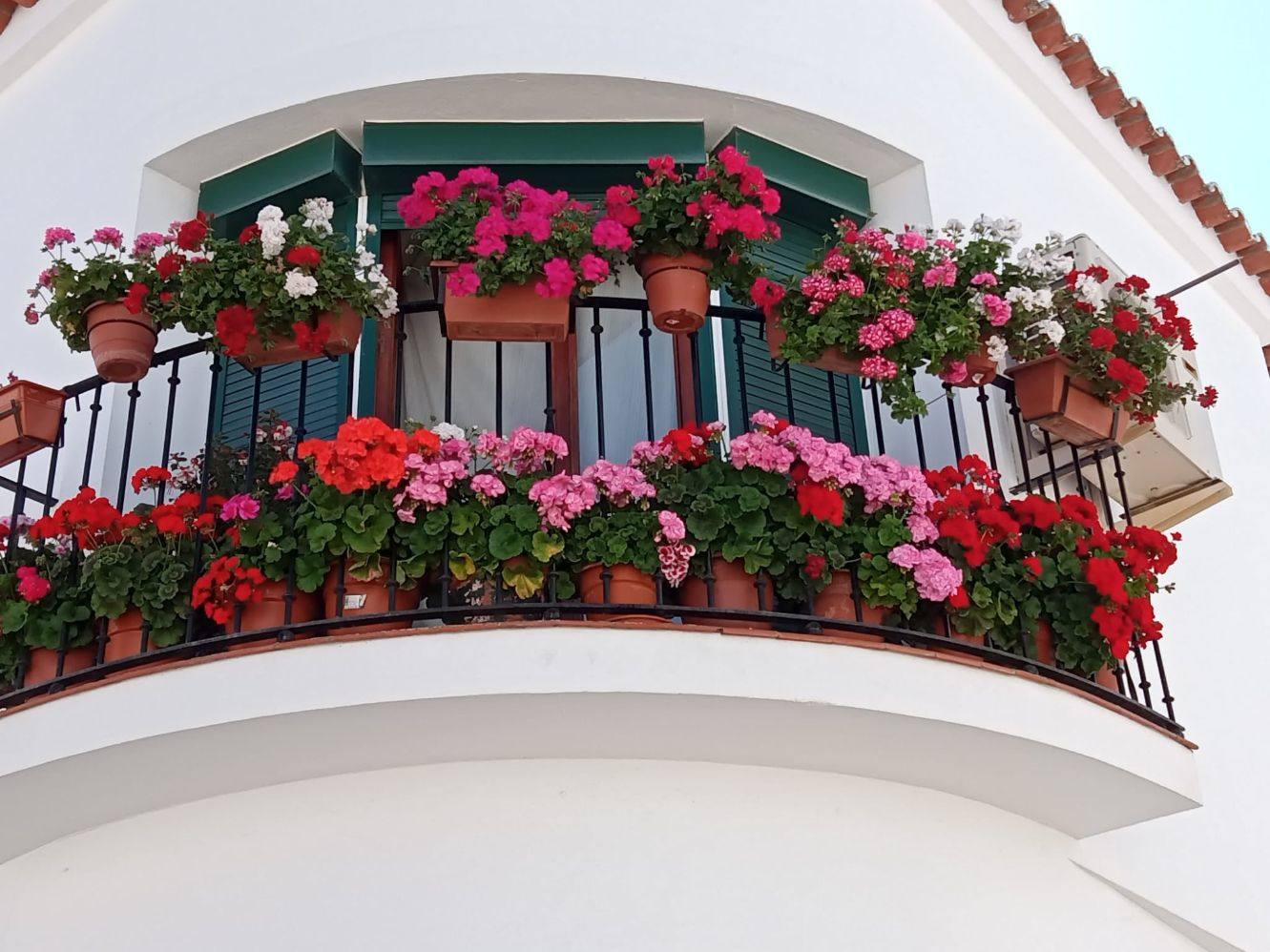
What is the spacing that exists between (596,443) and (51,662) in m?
2.31

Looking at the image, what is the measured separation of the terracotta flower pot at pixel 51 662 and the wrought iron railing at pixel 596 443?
0.41 ft

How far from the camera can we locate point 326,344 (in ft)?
17.2

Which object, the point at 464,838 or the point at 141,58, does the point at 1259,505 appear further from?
the point at 141,58

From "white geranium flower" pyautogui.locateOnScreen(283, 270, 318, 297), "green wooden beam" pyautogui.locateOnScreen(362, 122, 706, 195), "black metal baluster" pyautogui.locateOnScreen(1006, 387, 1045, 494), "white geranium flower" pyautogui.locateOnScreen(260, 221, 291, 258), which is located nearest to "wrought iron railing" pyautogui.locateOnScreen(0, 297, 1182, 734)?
"black metal baluster" pyautogui.locateOnScreen(1006, 387, 1045, 494)

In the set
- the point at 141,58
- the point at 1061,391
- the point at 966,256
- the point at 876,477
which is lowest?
the point at 876,477

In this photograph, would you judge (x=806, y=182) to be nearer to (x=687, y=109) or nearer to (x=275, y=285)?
(x=687, y=109)

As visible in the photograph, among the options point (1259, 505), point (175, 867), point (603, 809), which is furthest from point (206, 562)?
point (1259, 505)

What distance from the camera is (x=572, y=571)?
4.88 metres

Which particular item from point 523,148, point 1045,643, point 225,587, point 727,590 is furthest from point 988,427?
point 225,587

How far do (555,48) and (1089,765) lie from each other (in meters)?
3.50

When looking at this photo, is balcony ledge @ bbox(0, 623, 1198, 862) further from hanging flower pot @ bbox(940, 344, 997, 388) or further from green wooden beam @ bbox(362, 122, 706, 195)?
green wooden beam @ bbox(362, 122, 706, 195)

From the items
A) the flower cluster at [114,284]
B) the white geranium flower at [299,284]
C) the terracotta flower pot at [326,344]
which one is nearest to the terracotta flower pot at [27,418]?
the flower cluster at [114,284]

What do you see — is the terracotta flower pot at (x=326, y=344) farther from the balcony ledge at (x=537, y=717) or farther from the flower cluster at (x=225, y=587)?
the balcony ledge at (x=537, y=717)

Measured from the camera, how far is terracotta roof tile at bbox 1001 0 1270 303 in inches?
295
